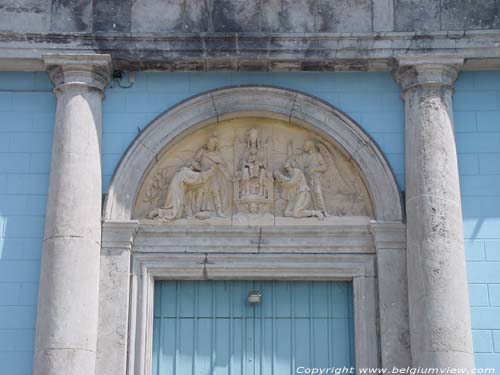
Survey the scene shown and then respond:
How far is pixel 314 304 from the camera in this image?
1127cm

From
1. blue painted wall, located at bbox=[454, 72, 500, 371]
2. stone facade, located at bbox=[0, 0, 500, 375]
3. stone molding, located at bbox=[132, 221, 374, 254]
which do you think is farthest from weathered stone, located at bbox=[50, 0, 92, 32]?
blue painted wall, located at bbox=[454, 72, 500, 371]

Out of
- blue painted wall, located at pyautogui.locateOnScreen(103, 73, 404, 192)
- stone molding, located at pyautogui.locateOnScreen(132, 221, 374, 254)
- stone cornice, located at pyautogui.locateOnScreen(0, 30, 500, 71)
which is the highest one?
stone cornice, located at pyautogui.locateOnScreen(0, 30, 500, 71)

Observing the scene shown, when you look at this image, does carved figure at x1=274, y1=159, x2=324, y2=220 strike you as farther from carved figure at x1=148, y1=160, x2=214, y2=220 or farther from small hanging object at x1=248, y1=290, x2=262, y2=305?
small hanging object at x1=248, y1=290, x2=262, y2=305

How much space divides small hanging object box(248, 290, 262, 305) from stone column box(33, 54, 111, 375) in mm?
1639

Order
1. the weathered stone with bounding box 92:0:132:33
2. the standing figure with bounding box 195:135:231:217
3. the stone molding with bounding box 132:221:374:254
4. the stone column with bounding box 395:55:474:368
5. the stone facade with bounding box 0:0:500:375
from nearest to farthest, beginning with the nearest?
the stone column with bounding box 395:55:474:368 → the stone facade with bounding box 0:0:500:375 → the stone molding with bounding box 132:221:374:254 → the standing figure with bounding box 195:135:231:217 → the weathered stone with bounding box 92:0:132:33

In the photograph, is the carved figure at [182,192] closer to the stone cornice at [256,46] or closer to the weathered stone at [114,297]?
the weathered stone at [114,297]

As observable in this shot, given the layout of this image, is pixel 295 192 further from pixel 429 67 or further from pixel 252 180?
pixel 429 67

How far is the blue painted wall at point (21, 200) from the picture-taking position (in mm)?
10867

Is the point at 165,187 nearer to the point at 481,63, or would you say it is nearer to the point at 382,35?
the point at 382,35

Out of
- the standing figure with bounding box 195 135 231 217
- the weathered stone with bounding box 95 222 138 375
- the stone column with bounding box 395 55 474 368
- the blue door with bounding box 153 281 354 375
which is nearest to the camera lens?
the stone column with bounding box 395 55 474 368

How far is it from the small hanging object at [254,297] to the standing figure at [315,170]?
1.16m

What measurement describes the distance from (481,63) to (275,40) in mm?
2328

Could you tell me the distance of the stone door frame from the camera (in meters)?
10.8

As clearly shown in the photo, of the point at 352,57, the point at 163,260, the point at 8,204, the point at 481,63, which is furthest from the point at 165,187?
the point at 481,63
